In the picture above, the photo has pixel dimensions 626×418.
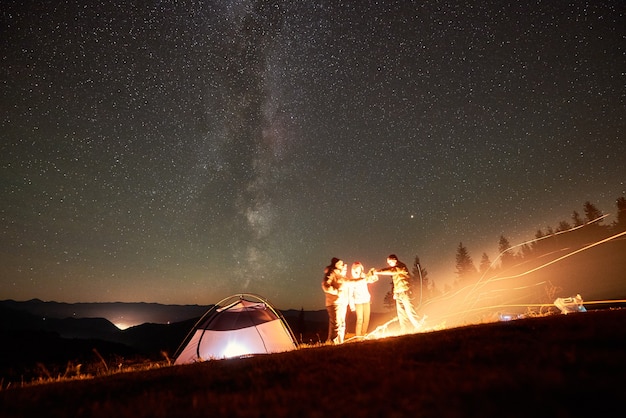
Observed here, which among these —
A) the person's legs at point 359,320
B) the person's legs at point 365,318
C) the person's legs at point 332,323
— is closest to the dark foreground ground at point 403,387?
the person's legs at point 332,323

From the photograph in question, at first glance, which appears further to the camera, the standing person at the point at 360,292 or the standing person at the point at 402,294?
the standing person at the point at 360,292

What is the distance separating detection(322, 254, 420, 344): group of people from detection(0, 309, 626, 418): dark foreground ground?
19.8 ft

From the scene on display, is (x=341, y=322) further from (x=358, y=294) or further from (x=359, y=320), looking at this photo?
(x=358, y=294)

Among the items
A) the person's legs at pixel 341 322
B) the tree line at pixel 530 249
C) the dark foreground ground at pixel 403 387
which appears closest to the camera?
the dark foreground ground at pixel 403 387

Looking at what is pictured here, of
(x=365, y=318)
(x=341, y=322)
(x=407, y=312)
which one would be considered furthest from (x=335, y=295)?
(x=407, y=312)

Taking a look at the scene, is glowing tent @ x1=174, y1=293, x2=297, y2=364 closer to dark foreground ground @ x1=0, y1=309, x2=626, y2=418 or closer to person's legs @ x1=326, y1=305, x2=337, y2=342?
person's legs @ x1=326, y1=305, x2=337, y2=342

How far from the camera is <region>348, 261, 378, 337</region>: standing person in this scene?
10.9 m

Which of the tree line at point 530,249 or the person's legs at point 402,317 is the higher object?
the tree line at point 530,249

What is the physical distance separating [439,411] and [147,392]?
119 inches

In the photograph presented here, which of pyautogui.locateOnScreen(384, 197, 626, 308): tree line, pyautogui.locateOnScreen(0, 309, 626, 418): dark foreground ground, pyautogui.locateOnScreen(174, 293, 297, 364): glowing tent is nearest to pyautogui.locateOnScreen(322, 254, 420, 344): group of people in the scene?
pyautogui.locateOnScreen(174, 293, 297, 364): glowing tent

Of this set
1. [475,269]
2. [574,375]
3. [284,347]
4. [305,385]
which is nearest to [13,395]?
[305,385]

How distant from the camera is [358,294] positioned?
1120cm

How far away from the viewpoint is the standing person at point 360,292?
35.9 feet

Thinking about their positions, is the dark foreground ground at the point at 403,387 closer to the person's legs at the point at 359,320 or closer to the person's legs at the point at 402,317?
the person's legs at the point at 402,317
